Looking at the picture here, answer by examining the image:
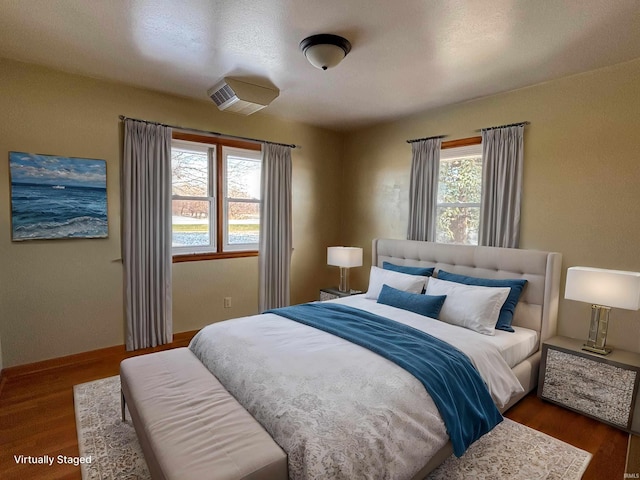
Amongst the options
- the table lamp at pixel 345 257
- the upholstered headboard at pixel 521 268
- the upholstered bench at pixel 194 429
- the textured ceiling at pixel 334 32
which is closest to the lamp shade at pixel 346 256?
the table lamp at pixel 345 257

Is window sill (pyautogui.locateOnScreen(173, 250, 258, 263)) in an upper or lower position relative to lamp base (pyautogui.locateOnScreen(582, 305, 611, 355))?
upper

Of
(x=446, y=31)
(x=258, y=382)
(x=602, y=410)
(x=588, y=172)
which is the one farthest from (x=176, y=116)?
(x=602, y=410)

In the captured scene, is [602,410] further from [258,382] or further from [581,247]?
[258,382]

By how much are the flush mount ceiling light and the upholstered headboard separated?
2163 millimetres

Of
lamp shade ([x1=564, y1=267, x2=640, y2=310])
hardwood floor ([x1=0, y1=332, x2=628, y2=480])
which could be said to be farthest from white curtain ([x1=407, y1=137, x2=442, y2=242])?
hardwood floor ([x1=0, y1=332, x2=628, y2=480])

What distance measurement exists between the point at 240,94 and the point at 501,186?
264cm

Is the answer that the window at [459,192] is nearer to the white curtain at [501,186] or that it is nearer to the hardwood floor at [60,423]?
the white curtain at [501,186]

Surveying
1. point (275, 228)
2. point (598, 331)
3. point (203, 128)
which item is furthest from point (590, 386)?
point (203, 128)

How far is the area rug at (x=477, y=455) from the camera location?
193 centimetres

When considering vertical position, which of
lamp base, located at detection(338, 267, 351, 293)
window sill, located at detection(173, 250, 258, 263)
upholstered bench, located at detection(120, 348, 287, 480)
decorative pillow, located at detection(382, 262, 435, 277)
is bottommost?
upholstered bench, located at detection(120, 348, 287, 480)

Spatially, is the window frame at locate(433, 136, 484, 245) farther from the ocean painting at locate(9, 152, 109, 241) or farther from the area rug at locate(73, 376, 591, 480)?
the ocean painting at locate(9, 152, 109, 241)

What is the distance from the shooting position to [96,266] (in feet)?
10.9

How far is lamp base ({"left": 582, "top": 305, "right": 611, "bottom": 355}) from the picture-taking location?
253cm

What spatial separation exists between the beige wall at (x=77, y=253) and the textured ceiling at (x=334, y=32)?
23 centimetres
